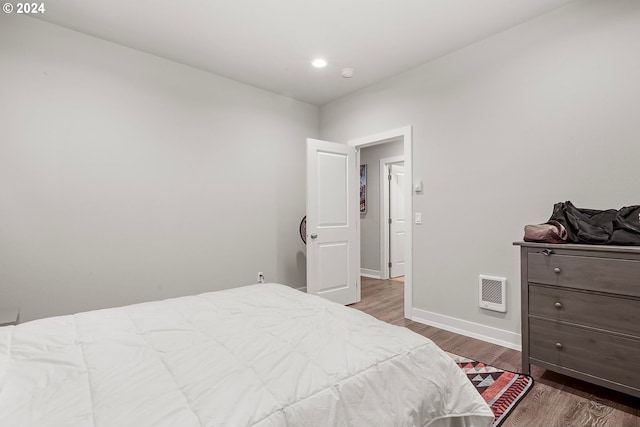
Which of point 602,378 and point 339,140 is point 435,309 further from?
point 339,140

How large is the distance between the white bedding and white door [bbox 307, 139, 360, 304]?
7.13ft

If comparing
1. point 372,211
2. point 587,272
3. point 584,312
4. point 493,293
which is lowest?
point 493,293

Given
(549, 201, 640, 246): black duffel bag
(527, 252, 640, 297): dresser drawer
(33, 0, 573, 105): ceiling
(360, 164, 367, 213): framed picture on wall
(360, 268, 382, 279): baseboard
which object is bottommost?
(360, 268, 382, 279): baseboard

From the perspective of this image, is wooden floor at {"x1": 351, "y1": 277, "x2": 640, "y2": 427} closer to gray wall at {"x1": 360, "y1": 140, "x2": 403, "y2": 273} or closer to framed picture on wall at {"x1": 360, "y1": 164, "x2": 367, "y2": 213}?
gray wall at {"x1": 360, "y1": 140, "x2": 403, "y2": 273}

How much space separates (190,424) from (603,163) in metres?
2.87

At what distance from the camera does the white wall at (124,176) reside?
2.50 metres

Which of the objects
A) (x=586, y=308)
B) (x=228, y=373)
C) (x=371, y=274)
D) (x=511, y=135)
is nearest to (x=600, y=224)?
(x=586, y=308)

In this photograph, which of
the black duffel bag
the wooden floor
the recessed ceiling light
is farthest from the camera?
the recessed ceiling light

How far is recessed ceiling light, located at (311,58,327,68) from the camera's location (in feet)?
10.5

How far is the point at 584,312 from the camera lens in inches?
74.4

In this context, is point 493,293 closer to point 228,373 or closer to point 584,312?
point 584,312

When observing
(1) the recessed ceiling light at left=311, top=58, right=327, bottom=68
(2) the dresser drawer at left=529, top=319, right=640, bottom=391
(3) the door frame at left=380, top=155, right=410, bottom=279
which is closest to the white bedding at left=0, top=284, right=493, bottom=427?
(2) the dresser drawer at left=529, top=319, right=640, bottom=391

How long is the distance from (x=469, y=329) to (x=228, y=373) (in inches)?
106

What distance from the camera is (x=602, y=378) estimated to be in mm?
1825
